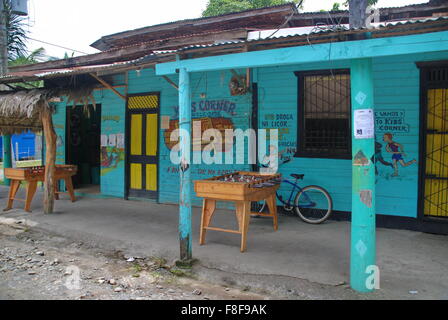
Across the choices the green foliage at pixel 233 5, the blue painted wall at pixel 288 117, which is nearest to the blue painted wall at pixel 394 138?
the blue painted wall at pixel 288 117

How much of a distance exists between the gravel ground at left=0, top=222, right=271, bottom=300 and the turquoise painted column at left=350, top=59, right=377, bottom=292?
3.63ft

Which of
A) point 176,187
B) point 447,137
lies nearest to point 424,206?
point 447,137

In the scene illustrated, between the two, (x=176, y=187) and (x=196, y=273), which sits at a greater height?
(x=176, y=187)

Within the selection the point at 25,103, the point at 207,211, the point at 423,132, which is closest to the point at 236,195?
the point at 207,211

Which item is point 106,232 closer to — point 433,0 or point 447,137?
point 447,137

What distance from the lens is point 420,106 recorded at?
21.5 feet

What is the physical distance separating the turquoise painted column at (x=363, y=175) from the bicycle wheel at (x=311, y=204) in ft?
10.1

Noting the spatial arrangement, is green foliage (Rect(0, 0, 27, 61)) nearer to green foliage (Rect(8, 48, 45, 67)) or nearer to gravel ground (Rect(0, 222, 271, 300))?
green foliage (Rect(8, 48, 45, 67))

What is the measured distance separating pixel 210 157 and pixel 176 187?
1207 millimetres

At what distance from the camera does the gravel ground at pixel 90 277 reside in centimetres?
439

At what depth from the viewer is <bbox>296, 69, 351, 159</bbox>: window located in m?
7.26

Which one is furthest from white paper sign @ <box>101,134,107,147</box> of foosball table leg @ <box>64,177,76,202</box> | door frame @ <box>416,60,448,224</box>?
door frame @ <box>416,60,448,224</box>

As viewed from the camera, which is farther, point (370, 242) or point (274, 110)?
point (274, 110)
